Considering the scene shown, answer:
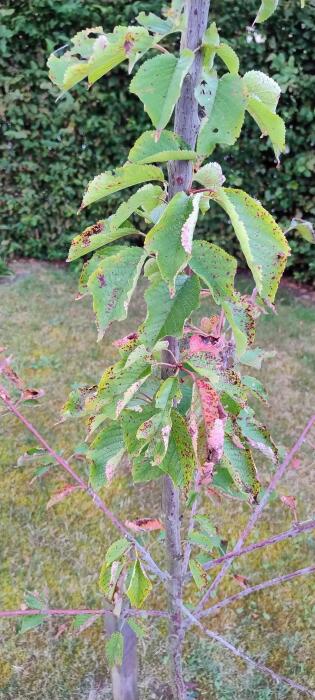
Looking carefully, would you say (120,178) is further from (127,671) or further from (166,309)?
(127,671)

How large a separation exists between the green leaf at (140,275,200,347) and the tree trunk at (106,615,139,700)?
0.84 metres

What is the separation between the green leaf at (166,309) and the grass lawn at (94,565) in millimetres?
816

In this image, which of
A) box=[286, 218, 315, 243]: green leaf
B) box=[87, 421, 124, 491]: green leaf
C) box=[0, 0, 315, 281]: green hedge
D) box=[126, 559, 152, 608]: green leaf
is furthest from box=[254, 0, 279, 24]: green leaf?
box=[0, 0, 315, 281]: green hedge

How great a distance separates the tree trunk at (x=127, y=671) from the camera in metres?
1.31

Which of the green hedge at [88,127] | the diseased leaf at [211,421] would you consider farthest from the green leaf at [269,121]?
the green hedge at [88,127]

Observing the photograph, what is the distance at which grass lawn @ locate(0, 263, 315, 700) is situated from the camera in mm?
1752

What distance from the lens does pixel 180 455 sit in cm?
88

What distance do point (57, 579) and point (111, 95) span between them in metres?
3.65

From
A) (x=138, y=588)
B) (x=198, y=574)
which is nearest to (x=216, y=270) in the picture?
(x=138, y=588)

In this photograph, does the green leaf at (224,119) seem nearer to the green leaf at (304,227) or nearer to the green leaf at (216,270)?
the green leaf at (216,270)

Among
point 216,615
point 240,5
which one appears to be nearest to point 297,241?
point 240,5

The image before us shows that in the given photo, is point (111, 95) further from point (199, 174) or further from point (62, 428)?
point (199, 174)

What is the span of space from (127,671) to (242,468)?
788 mm

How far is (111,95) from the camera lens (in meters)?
4.40
